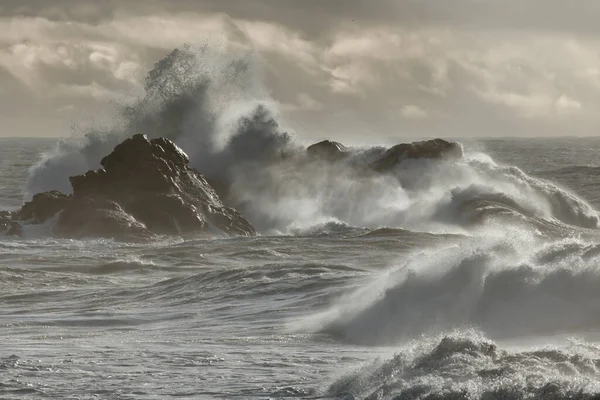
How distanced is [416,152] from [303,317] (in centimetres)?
2175

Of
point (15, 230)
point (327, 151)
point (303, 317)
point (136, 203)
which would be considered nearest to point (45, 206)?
point (15, 230)

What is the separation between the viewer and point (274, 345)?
39.7ft

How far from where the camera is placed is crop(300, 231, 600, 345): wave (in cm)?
1288

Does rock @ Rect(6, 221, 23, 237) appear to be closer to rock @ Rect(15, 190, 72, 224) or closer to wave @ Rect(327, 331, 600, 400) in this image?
rock @ Rect(15, 190, 72, 224)

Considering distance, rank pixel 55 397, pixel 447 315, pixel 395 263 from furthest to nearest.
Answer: pixel 395 263 < pixel 447 315 < pixel 55 397

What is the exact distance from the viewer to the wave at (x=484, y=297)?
12875 millimetres

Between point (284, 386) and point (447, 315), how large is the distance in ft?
14.3

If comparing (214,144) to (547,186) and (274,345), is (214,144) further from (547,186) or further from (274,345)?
(274,345)

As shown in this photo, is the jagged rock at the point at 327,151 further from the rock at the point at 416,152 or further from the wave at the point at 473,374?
the wave at the point at 473,374

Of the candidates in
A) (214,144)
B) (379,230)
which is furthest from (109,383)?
(214,144)

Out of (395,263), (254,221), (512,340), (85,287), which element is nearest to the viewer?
A: (512,340)

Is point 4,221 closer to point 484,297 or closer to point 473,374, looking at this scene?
point 484,297

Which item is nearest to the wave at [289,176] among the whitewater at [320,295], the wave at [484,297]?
the whitewater at [320,295]

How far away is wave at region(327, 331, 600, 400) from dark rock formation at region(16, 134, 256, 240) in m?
16.7
